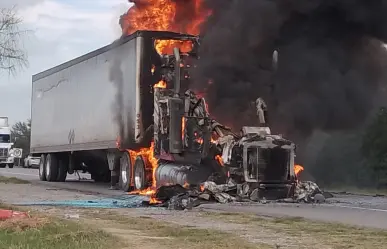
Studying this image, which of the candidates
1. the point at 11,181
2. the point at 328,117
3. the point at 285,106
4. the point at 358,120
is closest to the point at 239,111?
the point at 285,106

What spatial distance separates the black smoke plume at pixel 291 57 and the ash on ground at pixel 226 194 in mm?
2760

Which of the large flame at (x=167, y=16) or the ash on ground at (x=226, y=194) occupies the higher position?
the large flame at (x=167, y=16)

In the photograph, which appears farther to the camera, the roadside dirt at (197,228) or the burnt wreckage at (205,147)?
the burnt wreckage at (205,147)

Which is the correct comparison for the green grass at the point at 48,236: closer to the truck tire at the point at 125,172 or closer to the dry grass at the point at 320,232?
the dry grass at the point at 320,232

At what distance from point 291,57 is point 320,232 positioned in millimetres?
10345

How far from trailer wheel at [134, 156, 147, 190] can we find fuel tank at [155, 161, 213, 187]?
0.83 m

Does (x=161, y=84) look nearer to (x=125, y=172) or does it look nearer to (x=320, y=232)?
(x=125, y=172)

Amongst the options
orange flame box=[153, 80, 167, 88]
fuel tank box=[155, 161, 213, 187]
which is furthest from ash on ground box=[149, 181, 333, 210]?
orange flame box=[153, 80, 167, 88]

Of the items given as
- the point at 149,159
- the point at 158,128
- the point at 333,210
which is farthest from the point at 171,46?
the point at 333,210

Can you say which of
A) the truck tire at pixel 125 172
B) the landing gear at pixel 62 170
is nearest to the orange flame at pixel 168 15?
the truck tire at pixel 125 172

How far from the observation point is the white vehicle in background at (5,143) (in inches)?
2131

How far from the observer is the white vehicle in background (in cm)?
5412

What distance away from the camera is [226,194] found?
17.8 metres

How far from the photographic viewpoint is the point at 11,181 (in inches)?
1160
